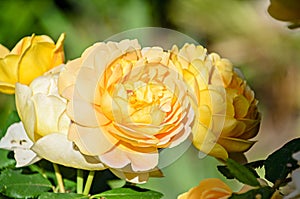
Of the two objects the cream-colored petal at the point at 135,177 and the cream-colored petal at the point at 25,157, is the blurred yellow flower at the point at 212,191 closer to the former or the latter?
the cream-colored petal at the point at 135,177

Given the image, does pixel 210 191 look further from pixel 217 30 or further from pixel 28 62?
pixel 217 30

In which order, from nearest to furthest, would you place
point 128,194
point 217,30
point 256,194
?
1. point 256,194
2. point 128,194
3. point 217,30

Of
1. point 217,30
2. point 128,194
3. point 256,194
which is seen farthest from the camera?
point 217,30

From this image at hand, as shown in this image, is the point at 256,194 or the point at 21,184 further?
the point at 21,184

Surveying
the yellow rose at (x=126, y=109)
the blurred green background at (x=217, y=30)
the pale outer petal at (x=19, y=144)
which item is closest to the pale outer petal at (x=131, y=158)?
the yellow rose at (x=126, y=109)

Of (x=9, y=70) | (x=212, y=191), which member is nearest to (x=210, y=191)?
(x=212, y=191)

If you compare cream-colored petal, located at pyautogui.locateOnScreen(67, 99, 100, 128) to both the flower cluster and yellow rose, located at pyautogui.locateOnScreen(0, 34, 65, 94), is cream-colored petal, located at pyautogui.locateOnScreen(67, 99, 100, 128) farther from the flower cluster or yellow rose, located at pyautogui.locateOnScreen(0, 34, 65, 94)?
yellow rose, located at pyautogui.locateOnScreen(0, 34, 65, 94)

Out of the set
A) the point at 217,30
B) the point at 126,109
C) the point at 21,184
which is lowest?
the point at 21,184
